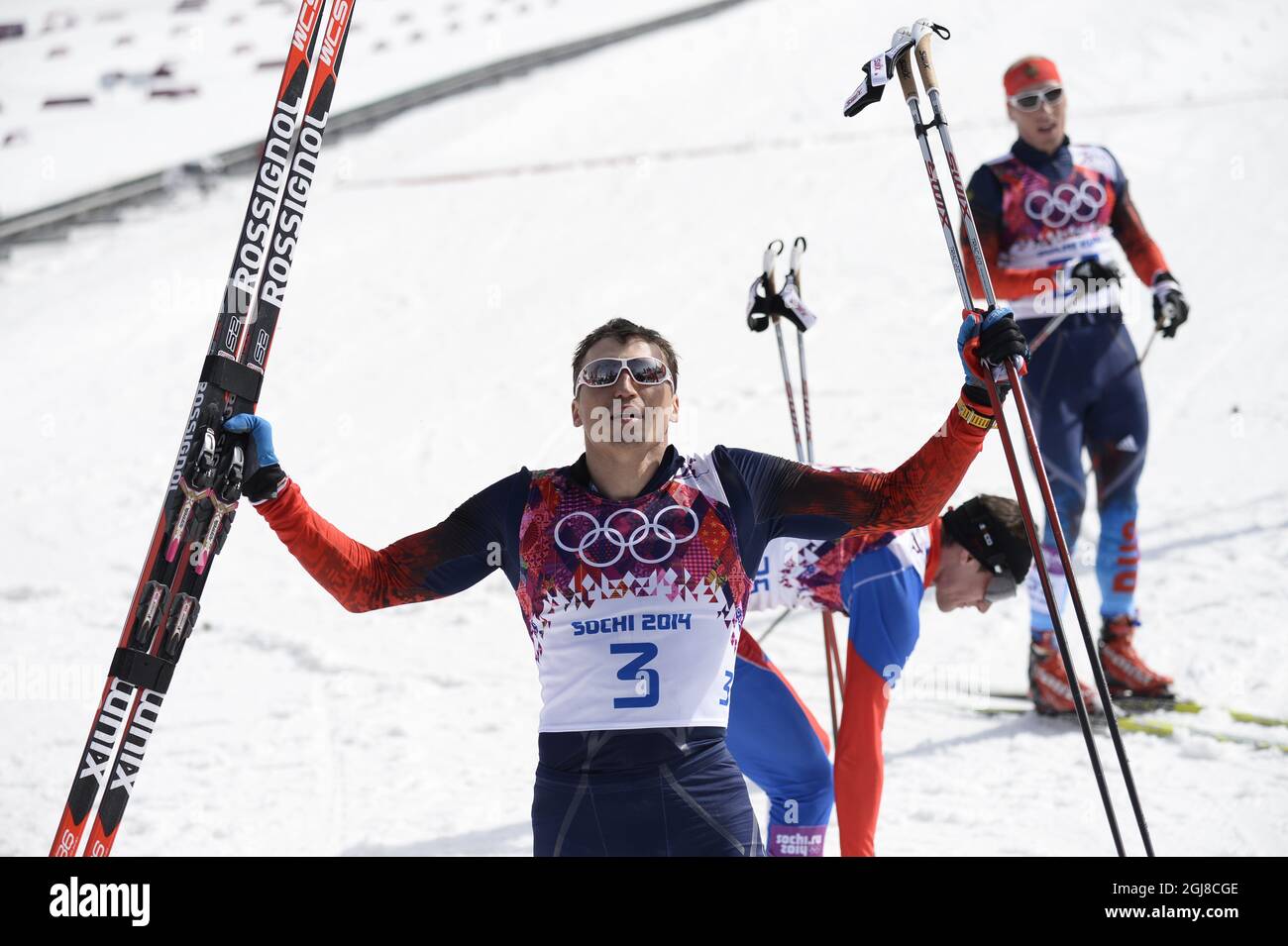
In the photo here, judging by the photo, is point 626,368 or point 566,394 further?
point 566,394

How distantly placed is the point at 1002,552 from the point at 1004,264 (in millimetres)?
1932

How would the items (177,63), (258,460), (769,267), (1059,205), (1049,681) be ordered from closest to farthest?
1. (258,460)
2. (769,267)
3. (1049,681)
4. (1059,205)
5. (177,63)

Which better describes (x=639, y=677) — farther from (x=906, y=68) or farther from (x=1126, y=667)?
(x=1126, y=667)

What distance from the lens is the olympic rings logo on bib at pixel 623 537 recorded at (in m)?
2.96

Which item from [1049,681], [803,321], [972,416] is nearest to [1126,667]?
[1049,681]

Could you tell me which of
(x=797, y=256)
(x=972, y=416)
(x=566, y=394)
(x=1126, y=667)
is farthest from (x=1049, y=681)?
(x=566, y=394)

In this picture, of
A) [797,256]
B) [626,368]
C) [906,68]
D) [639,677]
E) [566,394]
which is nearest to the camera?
[639,677]

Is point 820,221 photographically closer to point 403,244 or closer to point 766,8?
point 403,244

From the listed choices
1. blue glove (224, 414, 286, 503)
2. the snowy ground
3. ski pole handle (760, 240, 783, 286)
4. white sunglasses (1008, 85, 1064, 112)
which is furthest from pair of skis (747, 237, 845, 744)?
blue glove (224, 414, 286, 503)

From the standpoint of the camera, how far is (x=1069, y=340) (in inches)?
220

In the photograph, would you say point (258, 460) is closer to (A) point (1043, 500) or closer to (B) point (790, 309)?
(A) point (1043, 500)

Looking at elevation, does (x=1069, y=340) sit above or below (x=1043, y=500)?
above

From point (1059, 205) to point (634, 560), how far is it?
3521 millimetres

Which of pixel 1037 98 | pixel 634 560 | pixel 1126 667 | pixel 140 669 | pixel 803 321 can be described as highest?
pixel 1037 98
